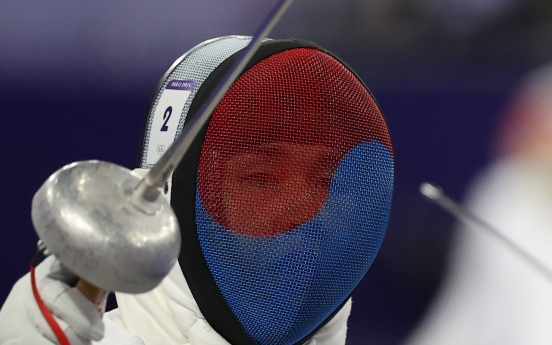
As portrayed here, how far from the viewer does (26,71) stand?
4.01ft

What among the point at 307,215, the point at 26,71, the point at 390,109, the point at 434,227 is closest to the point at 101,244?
the point at 307,215

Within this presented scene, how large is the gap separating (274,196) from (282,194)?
1 centimetres

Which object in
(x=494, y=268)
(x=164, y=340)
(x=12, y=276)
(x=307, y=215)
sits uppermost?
(x=307, y=215)

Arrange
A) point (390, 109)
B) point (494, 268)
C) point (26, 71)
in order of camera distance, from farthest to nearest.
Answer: point (494, 268), point (390, 109), point (26, 71)

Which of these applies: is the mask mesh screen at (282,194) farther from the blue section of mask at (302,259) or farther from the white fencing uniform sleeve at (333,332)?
the white fencing uniform sleeve at (333,332)

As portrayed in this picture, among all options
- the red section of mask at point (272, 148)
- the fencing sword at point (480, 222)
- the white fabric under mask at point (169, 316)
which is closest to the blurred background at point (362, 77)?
the fencing sword at point (480, 222)

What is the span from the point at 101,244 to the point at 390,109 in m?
1.17

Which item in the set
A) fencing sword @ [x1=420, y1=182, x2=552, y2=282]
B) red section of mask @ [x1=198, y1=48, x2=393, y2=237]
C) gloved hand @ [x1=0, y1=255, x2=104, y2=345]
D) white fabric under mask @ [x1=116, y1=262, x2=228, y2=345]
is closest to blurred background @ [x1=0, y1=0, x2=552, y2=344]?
fencing sword @ [x1=420, y1=182, x2=552, y2=282]

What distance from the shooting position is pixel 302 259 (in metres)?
0.75

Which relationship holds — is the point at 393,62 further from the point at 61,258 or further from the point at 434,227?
the point at 61,258

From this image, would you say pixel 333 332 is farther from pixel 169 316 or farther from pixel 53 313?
pixel 53 313

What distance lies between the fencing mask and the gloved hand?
0.73ft

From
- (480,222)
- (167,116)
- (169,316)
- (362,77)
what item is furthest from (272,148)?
(362,77)

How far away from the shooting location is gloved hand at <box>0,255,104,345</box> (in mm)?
523
